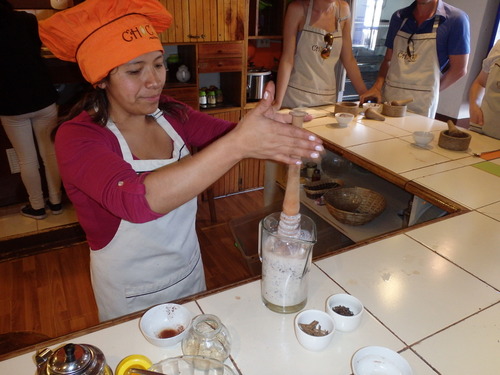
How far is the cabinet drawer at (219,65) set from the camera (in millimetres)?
3184

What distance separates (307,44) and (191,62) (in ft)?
3.25

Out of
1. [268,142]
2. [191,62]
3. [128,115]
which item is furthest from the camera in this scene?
[191,62]

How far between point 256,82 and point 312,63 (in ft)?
2.69

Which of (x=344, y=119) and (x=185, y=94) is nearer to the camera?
(x=344, y=119)

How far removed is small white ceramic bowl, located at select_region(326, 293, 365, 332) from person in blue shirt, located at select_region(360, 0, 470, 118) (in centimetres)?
190

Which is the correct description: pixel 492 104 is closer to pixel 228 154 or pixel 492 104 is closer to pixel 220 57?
pixel 228 154

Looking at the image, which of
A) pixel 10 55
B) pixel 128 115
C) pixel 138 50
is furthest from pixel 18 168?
pixel 138 50

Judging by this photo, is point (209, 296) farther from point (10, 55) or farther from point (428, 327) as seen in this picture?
point (10, 55)

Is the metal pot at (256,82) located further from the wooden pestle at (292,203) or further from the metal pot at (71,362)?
the metal pot at (71,362)

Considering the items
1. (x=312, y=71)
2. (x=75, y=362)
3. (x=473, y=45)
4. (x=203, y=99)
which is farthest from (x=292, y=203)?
(x=473, y=45)

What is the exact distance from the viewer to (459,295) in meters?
0.98

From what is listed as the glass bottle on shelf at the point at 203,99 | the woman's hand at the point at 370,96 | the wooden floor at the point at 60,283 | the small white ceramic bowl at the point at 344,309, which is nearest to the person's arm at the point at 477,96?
the woman's hand at the point at 370,96

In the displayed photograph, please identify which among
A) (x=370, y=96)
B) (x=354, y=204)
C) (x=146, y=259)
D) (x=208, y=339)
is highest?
(x=370, y=96)

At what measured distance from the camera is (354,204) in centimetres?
189
